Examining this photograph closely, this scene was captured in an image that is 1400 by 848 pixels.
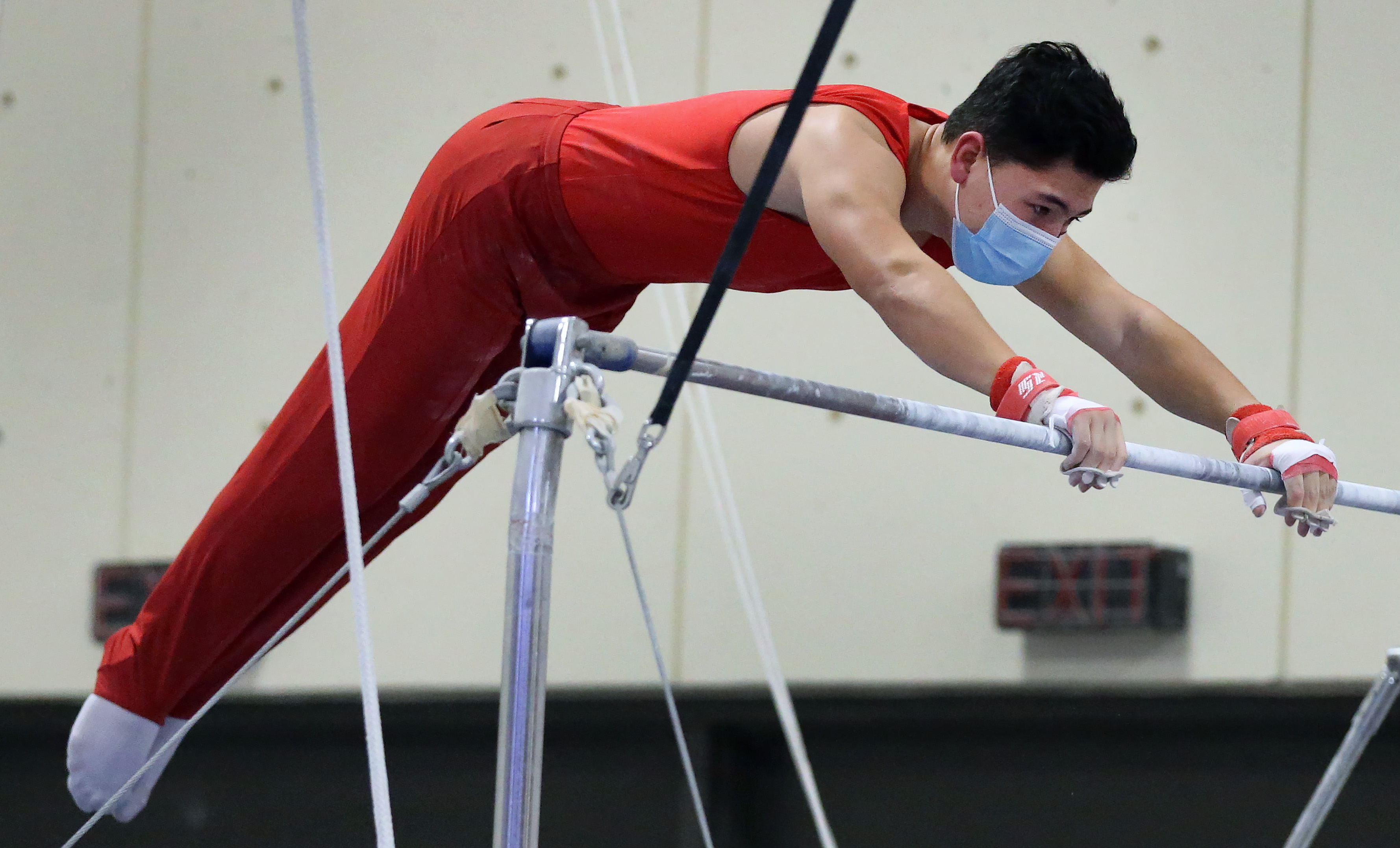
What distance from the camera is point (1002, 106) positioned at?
57.4 inches

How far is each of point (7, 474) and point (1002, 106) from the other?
296 cm

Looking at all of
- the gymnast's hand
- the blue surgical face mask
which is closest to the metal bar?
the gymnast's hand

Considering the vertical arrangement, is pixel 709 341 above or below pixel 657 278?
above

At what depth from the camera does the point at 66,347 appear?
3.36m

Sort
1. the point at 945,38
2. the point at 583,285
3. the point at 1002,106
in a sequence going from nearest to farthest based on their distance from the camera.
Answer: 1. the point at 1002,106
2. the point at 583,285
3. the point at 945,38

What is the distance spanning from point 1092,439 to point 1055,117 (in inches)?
15.4

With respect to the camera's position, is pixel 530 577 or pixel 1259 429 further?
pixel 1259 429

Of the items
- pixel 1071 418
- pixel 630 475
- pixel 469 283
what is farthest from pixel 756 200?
pixel 469 283

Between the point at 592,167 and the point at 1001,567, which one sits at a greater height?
the point at 592,167

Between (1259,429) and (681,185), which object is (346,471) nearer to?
(681,185)

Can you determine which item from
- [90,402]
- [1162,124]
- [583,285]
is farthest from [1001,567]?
[90,402]

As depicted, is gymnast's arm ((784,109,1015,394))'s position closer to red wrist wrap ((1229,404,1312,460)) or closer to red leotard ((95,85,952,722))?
red leotard ((95,85,952,722))

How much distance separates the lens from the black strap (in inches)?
32.0

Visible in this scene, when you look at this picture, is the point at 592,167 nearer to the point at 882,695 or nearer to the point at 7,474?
the point at 882,695
